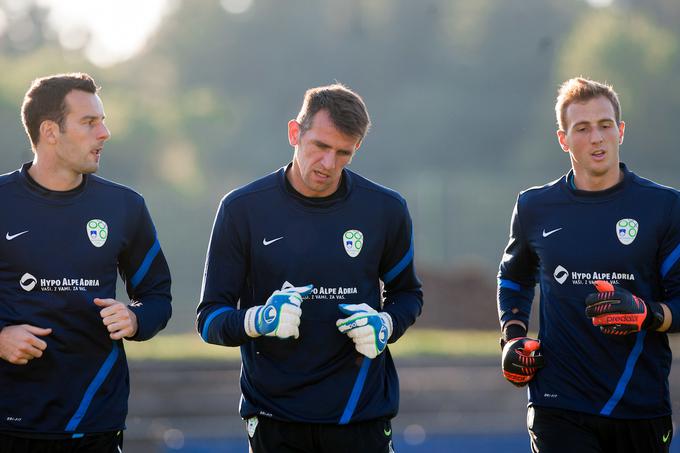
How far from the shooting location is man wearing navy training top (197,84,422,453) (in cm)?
529

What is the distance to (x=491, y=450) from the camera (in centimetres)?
925

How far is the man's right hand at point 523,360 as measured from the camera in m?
5.57

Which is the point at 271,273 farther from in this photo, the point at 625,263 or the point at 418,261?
the point at 418,261

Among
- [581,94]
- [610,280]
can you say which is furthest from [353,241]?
[581,94]

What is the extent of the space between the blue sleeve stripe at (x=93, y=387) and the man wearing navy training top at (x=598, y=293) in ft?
6.32

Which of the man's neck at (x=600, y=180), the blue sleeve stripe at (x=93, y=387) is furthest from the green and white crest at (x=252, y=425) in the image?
the man's neck at (x=600, y=180)

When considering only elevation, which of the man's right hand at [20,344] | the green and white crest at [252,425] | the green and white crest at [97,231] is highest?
the green and white crest at [97,231]

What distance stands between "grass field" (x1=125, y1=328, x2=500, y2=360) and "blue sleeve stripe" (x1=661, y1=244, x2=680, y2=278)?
12313 mm

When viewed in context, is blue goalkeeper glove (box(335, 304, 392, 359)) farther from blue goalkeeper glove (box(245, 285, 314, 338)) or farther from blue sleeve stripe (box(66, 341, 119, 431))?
blue sleeve stripe (box(66, 341, 119, 431))

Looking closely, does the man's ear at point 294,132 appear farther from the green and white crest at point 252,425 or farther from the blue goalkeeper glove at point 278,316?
the green and white crest at point 252,425

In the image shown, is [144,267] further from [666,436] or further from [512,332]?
[666,436]

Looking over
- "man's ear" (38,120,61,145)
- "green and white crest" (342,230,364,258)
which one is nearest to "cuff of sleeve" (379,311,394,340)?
"green and white crest" (342,230,364,258)

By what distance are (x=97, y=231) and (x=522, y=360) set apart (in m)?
2.15

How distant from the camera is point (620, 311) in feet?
16.9
